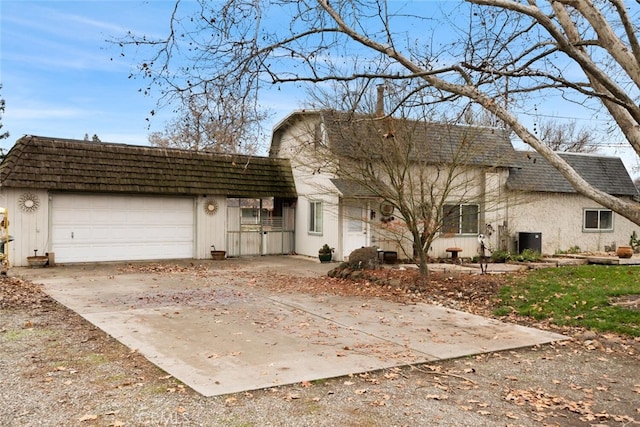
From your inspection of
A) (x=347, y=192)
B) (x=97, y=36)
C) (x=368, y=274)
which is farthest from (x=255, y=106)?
(x=347, y=192)

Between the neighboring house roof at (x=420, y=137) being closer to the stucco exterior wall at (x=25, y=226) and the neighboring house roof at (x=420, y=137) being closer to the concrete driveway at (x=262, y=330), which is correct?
the concrete driveway at (x=262, y=330)

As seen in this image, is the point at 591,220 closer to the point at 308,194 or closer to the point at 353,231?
the point at 353,231

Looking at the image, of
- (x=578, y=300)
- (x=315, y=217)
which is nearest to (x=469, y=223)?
(x=315, y=217)

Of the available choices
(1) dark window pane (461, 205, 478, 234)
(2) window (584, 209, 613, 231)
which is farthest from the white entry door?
(2) window (584, 209, 613, 231)

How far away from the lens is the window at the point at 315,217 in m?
18.6

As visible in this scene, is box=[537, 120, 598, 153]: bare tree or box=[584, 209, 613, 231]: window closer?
box=[584, 209, 613, 231]: window

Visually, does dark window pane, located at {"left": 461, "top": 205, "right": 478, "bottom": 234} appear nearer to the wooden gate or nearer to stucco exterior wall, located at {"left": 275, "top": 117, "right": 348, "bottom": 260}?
stucco exterior wall, located at {"left": 275, "top": 117, "right": 348, "bottom": 260}

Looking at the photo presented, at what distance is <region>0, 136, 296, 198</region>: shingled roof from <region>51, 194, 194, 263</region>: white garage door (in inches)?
24.9

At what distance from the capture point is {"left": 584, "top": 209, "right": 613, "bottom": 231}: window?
2133 cm

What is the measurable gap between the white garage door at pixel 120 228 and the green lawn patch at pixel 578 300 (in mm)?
11208

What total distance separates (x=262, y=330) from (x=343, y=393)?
8.92 ft

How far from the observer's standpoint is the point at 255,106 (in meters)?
7.15

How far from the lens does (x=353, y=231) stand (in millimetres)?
17609

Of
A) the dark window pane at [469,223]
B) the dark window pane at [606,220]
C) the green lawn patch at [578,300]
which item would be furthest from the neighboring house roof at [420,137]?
the dark window pane at [606,220]
